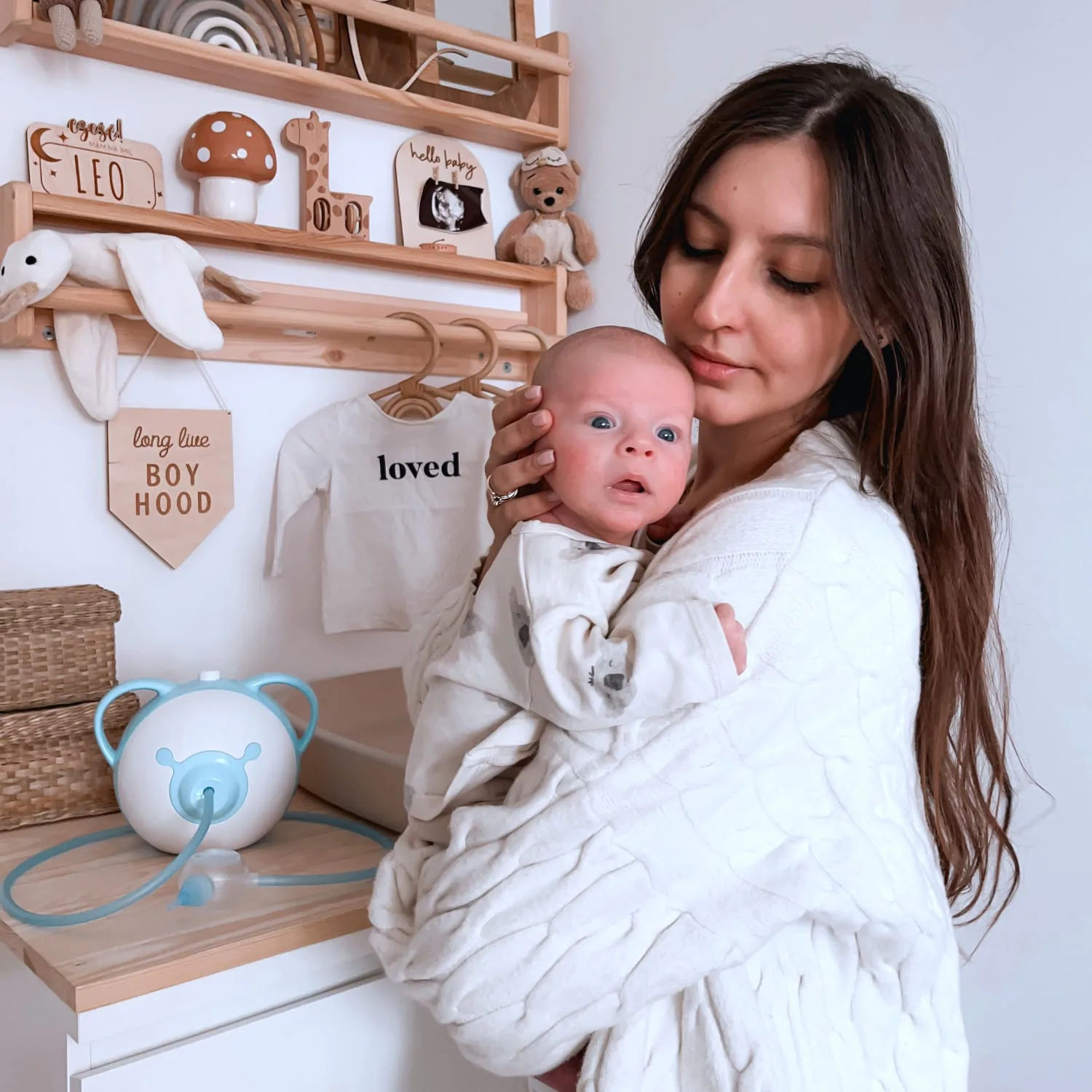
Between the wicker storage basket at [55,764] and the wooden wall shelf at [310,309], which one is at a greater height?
the wooden wall shelf at [310,309]

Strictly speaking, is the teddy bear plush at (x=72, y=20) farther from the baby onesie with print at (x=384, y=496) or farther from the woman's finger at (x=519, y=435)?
the woman's finger at (x=519, y=435)

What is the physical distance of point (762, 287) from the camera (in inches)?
38.1

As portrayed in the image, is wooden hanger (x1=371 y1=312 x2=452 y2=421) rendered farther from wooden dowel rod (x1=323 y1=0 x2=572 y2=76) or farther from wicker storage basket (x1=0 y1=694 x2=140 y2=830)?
wicker storage basket (x1=0 y1=694 x2=140 y2=830)

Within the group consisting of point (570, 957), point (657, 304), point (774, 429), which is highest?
point (657, 304)

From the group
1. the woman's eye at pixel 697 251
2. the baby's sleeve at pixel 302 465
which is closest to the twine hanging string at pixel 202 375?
the baby's sleeve at pixel 302 465

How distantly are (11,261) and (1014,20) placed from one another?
50.7 inches

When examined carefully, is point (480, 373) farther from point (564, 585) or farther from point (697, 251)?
point (564, 585)

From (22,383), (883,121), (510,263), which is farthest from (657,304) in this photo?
(22,383)

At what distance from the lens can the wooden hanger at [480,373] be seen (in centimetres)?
176

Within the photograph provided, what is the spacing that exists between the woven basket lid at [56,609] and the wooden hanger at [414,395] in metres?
0.56

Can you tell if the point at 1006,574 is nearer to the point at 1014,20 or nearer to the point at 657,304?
the point at 657,304

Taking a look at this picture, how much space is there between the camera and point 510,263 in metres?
1.91

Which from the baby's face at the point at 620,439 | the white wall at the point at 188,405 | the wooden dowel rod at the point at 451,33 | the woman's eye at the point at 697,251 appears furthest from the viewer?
the wooden dowel rod at the point at 451,33

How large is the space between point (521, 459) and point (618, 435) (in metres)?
0.10
